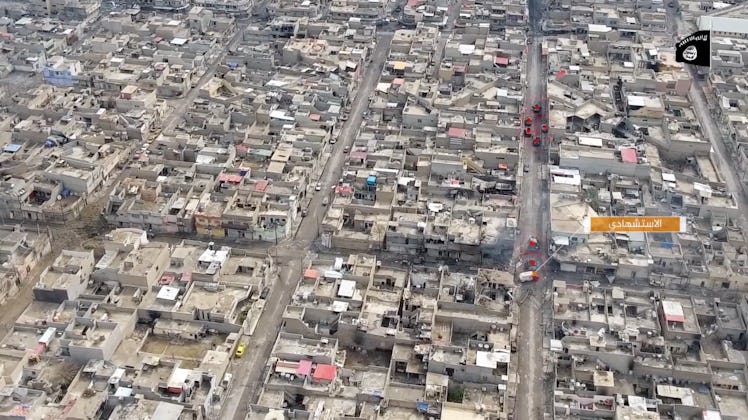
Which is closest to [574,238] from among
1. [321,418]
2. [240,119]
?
[321,418]

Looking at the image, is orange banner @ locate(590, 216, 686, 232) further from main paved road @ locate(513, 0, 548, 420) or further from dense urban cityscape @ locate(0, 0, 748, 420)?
main paved road @ locate(513, 0, 548, 420)

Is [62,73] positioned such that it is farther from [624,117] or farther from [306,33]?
[624,117]

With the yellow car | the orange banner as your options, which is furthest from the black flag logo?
the yellow car

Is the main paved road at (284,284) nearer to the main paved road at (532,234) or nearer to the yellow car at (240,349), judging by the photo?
the yellow car at (240,349)

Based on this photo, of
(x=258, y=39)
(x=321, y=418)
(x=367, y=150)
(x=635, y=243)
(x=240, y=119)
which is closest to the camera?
(x=321, y=418)

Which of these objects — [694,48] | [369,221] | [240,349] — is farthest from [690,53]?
[240,349]

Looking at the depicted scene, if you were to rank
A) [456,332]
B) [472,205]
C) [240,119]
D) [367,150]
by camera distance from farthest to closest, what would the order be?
[240,119] → [367,150] → [472,205] → [456,332]

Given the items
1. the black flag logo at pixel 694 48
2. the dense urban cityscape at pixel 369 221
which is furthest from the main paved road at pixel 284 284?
the black flag logo at pixel 694 48

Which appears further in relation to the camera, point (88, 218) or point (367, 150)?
point (367, 150)
